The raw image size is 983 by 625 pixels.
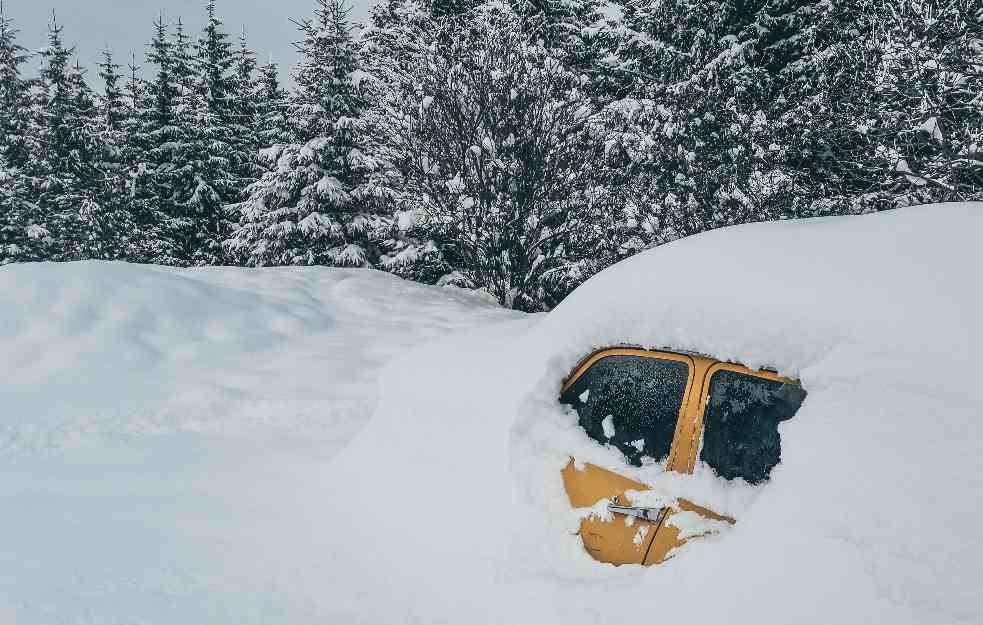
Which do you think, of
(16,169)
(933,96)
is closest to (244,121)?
(16,169)

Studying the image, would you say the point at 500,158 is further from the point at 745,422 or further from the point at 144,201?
the point at 144,201

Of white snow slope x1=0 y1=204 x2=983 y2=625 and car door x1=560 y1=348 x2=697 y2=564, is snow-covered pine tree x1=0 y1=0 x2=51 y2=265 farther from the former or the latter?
car door x1=560 y1=348 x2=697 y2=564

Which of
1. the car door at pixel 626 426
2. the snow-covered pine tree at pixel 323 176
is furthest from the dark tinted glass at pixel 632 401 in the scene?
the snow-covered pine tree at pixel 323 176

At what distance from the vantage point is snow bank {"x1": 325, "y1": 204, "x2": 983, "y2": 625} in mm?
1775

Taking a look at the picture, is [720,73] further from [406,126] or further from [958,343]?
[958,343]

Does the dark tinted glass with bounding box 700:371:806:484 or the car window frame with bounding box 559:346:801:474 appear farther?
the car window frame with bounding box 559:346:801:474

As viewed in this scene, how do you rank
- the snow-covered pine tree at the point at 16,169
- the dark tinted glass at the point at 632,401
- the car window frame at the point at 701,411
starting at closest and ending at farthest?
the car window frame at the point at 701,411 < the dark tinted glass at the point at 632,401 < the snow-covered pine tree at the point at 16,169

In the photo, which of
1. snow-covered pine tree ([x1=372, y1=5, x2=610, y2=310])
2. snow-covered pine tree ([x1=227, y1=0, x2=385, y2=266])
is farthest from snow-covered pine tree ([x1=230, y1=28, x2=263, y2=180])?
snow-covered pine tree ([x1=372, y1=5, x2=610, y2=310])

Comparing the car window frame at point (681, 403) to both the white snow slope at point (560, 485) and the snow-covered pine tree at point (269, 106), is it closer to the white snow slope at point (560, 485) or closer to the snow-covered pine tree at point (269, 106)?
the white snow slope at point (560, 485)

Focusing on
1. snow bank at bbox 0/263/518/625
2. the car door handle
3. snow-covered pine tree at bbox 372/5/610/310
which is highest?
snow-covered pine tree at bbox 372/5/610/310

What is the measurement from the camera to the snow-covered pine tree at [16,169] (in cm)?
2564

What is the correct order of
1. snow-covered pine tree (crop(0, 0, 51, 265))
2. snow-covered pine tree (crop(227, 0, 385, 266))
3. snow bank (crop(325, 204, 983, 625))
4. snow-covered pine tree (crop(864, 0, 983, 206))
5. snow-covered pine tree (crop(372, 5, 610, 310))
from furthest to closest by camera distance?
snow-covered pine tree (crop(0, 0, 51, 265)) → snow-covered pine tree (crop(227, 0, 385, 266)) → snow-covered pine tree (crop(372, 5, 610, 310)) → snow-covered pine tree (crop(864, 0, 983, 206)) → snow bank (crop(325, 204, 983, 625))

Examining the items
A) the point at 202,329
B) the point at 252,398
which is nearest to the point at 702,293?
the point at 252,398

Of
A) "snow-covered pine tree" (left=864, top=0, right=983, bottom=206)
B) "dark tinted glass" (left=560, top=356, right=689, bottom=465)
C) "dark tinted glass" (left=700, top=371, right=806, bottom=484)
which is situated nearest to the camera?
"dark tinted glass" (left=700, top=371, right=806, bottom=484)
